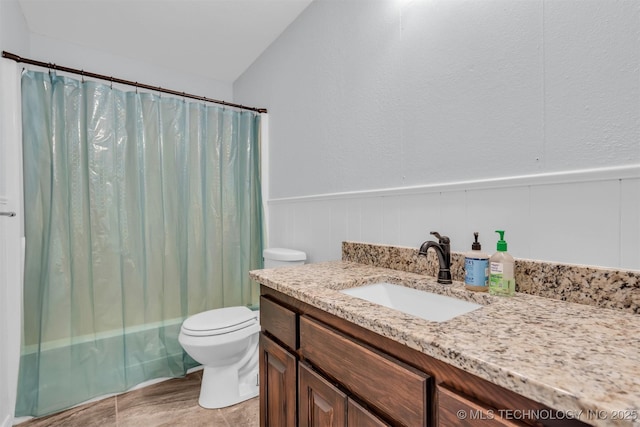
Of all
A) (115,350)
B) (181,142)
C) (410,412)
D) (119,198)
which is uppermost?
(181,142)

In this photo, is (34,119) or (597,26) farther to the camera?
(34,119)

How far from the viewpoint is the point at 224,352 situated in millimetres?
1610

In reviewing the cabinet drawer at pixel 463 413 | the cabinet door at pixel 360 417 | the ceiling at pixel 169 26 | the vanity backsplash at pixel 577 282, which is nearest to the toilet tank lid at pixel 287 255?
the vanity backsplash at pixel 577 282

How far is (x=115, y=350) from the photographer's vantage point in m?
1.80

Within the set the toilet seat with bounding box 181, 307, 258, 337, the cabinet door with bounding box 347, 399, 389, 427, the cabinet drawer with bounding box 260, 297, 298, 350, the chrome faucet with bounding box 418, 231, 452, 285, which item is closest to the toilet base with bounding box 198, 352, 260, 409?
the toilet seat with bounding box 181, 307, 258, 337

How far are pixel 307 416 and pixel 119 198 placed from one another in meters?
1.68

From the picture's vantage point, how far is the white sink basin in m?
0.94

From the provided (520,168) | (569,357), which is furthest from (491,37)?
(569,357)

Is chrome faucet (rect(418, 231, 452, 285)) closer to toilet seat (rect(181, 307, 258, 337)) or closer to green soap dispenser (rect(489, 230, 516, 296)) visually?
green soap dispenser (rect(489, 230, 516, 296))

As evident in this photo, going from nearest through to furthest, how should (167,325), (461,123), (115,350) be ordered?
(461,123)
(115,350)
(167,325)

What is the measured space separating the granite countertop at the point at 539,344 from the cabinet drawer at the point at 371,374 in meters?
0.06

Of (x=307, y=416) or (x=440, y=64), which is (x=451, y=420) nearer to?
(x=307, y=416)

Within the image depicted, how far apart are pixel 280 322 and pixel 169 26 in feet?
6.85

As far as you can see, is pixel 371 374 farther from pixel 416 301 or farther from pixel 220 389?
pixel 220 389
